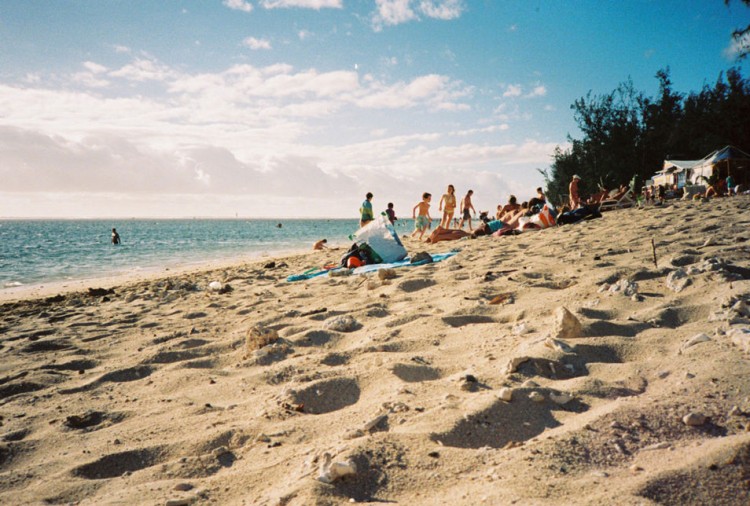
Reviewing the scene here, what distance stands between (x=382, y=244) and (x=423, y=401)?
5.32m

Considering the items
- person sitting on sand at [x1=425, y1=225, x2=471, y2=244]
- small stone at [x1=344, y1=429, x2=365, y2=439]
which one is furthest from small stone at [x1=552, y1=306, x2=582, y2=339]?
person sitting on sand at [x1=425, y1=225, x2=471, y2=244]

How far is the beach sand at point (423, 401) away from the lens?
4.58 feet

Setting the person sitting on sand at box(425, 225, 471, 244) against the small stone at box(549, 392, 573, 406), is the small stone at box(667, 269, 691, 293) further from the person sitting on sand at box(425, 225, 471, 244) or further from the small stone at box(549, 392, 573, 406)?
the person sitting on sand at box(425, 225, 471, 244)

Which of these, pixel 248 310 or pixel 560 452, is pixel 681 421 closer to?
pixel 560 452

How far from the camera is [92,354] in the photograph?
11.8ft

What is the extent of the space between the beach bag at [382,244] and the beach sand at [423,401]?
2.99m

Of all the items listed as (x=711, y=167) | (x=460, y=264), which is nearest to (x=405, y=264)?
(x=460, y=264)

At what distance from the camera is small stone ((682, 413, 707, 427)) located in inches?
59.4

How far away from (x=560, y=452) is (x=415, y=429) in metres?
0.55

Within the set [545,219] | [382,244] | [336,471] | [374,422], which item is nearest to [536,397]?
[374,422]

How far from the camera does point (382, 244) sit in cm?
723

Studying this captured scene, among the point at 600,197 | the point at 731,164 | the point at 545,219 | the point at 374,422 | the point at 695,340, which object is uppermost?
the point at 731,164

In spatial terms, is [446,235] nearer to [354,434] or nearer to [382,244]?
[382,244]

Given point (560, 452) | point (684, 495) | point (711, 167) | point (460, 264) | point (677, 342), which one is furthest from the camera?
point (711, 167)
